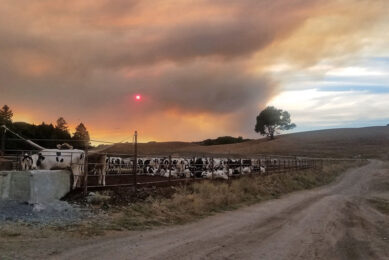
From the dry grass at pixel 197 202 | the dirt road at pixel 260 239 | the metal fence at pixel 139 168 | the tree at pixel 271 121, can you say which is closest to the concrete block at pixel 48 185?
the metal fence at pixel 139 168

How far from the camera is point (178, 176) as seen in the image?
26.9 meters

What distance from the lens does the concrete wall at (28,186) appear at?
47.4ft

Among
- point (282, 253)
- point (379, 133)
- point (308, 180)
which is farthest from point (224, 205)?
point (379, 133)

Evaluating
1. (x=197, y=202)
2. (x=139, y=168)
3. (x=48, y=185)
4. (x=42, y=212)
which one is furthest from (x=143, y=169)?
(x=42, y=212)

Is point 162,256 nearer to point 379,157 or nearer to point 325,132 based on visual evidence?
point 379,157

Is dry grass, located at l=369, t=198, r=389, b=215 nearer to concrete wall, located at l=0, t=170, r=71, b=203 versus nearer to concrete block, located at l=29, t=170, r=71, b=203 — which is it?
concrete block, located at l=29, t=170, r=71, b=203

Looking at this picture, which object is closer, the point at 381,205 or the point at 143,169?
the point at 381,205

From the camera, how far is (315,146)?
115m

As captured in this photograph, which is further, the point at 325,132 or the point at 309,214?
the point at 325,132

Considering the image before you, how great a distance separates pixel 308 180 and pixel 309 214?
64.1ft

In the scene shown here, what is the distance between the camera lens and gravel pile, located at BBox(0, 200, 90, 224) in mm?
12852

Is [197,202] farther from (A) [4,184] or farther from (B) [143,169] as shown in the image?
(B) [143,169]

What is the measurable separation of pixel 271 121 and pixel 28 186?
459 feet

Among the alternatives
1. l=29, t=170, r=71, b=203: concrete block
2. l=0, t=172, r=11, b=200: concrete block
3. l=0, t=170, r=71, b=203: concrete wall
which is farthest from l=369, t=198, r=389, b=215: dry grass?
l=0, t=172, r=11, b=200: concrete block
